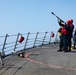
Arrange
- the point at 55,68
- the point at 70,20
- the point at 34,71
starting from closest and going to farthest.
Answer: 1. the point at 34,71
2. the point at 55,68
3. the point at 70,20

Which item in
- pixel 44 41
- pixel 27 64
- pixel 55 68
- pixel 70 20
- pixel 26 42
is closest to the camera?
pixel 55 68

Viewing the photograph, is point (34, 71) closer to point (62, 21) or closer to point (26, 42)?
point (62, 21)

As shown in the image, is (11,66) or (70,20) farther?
(70,20)

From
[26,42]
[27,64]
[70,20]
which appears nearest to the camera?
[27,64]

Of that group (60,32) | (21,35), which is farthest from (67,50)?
(21,35)

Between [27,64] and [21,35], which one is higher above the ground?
[21,35]

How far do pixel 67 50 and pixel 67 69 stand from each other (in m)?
6.24

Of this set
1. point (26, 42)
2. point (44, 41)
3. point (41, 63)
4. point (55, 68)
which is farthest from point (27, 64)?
point (44, 41)

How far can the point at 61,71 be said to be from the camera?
10680mm

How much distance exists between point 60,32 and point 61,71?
22.4 ft

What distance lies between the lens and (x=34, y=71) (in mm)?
10562

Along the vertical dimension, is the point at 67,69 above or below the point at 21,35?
below

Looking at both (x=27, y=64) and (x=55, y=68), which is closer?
(x=55, y=68)

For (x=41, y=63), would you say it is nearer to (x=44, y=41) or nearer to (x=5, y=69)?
(x=5, y=69)
